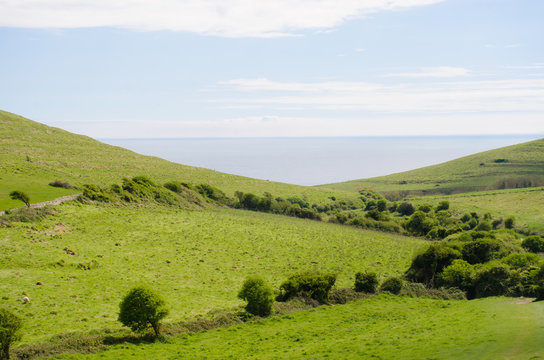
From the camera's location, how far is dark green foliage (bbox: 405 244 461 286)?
44.1 m

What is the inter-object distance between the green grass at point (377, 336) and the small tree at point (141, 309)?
1.42 metres

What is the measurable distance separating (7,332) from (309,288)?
23.9m

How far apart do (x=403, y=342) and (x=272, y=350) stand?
8289mm

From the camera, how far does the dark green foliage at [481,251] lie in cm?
4722

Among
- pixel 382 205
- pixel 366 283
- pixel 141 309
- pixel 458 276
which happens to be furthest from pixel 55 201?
pixel 382 205

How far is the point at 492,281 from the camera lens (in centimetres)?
3759

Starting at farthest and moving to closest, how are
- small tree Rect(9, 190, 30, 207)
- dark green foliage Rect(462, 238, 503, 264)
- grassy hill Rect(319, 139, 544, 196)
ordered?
1. grassy hill Rect(319, 139, 544, 196)
2. small tree Rect(9, 190, 30, 207)
3. dark green foliage Rect(462, 238, 503, 264)

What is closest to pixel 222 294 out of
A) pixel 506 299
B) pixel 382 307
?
pixel 382 307

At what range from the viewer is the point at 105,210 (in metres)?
57.3

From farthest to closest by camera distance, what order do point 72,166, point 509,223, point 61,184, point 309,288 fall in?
point 72,166 < point 509,223 < point 61,184 < point 309,288

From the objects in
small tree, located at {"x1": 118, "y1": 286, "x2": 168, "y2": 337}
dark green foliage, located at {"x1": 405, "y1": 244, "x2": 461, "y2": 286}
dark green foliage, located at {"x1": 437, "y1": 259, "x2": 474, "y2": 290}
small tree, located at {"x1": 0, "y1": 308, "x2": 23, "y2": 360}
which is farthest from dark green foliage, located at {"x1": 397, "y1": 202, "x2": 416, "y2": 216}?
small tree, located at {"x1": 0, "y1": 308, "x2": 23, "y2": 360}

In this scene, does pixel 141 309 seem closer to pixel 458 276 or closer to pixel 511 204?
pixel 458 276

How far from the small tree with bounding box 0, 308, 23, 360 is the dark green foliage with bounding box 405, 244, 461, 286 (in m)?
38.1

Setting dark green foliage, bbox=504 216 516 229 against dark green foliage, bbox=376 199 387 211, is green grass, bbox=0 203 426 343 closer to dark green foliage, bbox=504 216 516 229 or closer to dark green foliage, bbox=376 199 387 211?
dark green foliage, bbox=504 216 516 229
